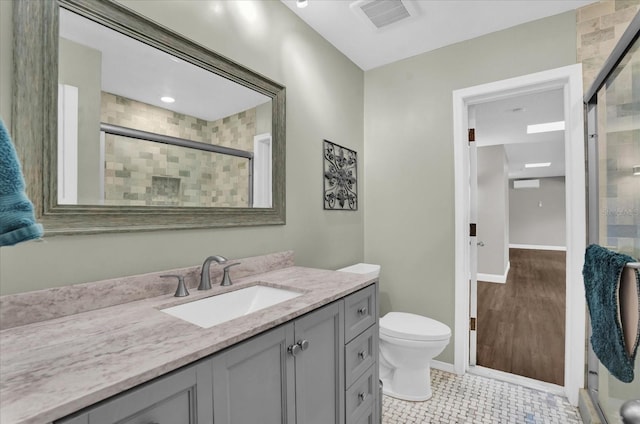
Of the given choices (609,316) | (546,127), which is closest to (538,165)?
(546,127)

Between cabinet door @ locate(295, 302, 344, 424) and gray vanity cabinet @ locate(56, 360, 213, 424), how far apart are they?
35 cm

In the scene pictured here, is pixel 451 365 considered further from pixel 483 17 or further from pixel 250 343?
pixel 483 17

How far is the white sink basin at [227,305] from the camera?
117 centimetres

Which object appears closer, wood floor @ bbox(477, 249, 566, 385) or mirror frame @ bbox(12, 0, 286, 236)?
mirror frame @ bbox(12, 0, 286, 236)

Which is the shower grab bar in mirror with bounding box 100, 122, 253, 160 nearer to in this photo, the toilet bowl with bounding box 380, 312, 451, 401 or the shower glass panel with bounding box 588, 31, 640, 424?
the toilet bowl with bounding box 380, 312, 451, 401

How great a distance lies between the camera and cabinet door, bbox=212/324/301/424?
0.78 meters

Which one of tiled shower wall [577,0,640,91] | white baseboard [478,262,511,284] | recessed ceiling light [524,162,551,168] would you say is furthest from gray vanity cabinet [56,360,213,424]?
recessed ceiling light [524,162,551,168]

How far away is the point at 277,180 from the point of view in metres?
1.82

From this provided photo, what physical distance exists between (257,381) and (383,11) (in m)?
2.16

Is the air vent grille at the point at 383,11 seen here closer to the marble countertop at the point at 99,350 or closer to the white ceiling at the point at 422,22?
the white ceiling at the point at 422,22

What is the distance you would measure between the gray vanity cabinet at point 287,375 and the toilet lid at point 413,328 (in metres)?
0.79

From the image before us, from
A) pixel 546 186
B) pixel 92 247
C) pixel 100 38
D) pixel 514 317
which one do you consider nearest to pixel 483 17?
pixel 100 38

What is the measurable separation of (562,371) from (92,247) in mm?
3078

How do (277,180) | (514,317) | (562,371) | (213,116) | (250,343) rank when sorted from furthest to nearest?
(514,317) < (562,371) < (277,180) < (213,116) < (250,343)
